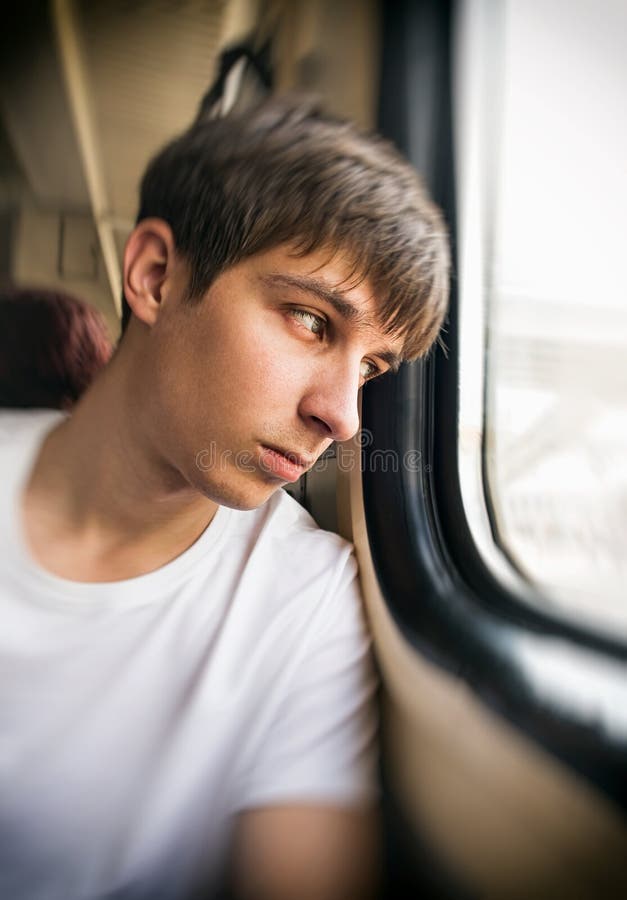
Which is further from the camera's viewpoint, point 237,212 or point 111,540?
point 111,540

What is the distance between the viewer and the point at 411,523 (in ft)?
2.88

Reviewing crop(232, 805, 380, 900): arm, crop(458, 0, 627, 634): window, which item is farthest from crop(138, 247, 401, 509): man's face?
crop(232, 805, 380, 900): arm

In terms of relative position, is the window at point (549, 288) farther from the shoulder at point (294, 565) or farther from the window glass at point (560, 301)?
the shoulder at point (294, 565)

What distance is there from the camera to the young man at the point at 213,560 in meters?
0.78

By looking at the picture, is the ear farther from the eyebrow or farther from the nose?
the nose

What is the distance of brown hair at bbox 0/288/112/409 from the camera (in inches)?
34.7

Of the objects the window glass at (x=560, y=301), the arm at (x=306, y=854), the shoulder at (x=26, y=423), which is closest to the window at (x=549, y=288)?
the window glass at (x=560, y=301)

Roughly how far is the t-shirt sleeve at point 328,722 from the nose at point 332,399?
0.83ft

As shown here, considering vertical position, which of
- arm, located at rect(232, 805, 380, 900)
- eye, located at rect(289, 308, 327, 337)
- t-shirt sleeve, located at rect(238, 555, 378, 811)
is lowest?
arm, located at rect(232, 805, 380, 900)

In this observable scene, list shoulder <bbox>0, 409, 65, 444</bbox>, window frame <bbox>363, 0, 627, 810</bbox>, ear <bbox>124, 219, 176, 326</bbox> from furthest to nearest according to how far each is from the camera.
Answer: shoulder <bbox>0, 409, 65, 444</bbox>, ear <bbox>124, 219, 176, 326</bbox>, window frame <bbox>363, 0, 627, 810</bbox>

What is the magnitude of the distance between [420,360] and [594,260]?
270 millimetres

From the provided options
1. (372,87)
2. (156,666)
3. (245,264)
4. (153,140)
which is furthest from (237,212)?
(156,666)

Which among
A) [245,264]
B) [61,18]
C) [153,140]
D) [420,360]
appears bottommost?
[420,360]

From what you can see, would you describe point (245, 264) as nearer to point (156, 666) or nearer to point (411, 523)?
point (411, 523)
